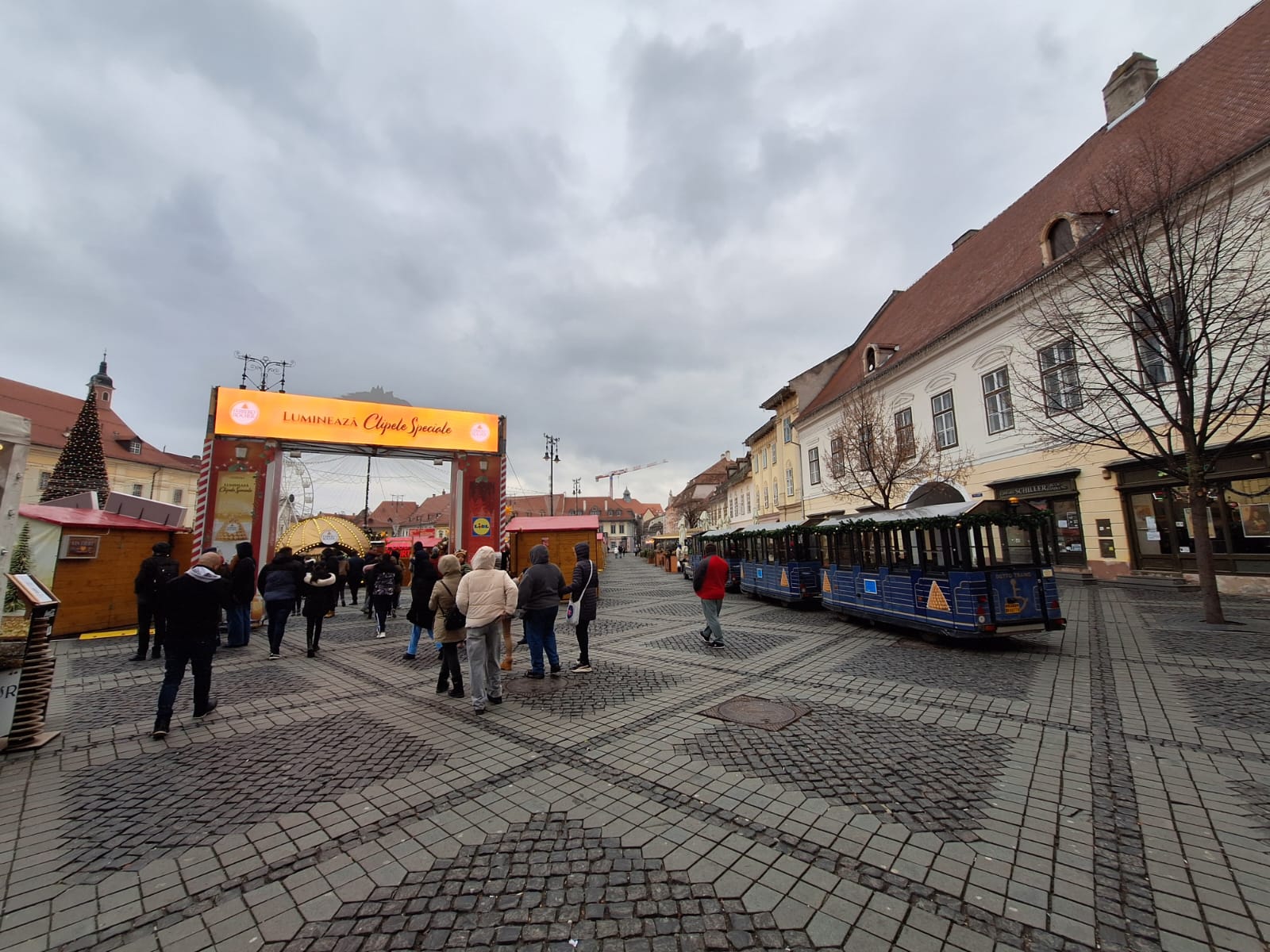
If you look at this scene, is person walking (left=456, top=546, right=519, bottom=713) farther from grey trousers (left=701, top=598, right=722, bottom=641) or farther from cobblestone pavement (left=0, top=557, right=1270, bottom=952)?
grey trousers (left=701, top=598, right=722, bottom=641)

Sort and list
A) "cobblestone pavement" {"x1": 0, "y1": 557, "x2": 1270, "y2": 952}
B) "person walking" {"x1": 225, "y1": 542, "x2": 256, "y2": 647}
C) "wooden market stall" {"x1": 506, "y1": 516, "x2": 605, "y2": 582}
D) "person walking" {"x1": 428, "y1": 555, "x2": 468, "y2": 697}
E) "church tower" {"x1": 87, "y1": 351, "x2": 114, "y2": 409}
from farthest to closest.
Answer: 1. "church tower" {"x1": 87, "y1": 351, "x2": 114, "y2": 409}
2. "wooden market stall" {"x1": 506, "y1": 516, "x2": 605, "y2": 582}
3. "person walking" {"x1": 225, "y1": 542, "x2": 256, "y2": 647}
4. "person walking" {"x1": 428, "y1": 555, "x2": 468, "y2": 697}
5. "cobblestone pavement" {"x1": 0, "y1": 557, "x2": 1270, "y2": 952}

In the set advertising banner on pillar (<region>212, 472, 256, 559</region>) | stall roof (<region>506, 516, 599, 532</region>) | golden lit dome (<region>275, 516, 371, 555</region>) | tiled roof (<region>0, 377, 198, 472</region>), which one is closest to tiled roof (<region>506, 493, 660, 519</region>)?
tiled roof (<region>0, 377, 198, 472</region>)

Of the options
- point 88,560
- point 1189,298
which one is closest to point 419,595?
point 88,560

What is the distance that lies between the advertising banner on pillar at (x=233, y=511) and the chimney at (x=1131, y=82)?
3130 cm

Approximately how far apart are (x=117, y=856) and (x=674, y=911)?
132 inches

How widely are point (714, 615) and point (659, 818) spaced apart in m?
5.91

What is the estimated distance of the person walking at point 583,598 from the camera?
7.61 m

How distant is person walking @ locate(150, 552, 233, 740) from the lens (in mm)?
5086

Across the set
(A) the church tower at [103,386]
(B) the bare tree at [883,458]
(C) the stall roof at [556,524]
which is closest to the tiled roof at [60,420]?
(A) the church tower at [103,386]

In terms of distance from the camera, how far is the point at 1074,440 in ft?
36.1

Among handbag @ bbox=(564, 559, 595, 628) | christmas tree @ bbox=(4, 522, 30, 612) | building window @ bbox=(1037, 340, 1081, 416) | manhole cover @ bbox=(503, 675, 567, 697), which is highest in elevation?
building window @ bbox=(1037, 340, 1081, 416)

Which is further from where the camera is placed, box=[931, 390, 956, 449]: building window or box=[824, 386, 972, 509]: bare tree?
box=[931, 390, 956, 449]: building window

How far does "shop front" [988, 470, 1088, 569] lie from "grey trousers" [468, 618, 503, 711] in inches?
655

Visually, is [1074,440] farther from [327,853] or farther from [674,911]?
[327,853]
